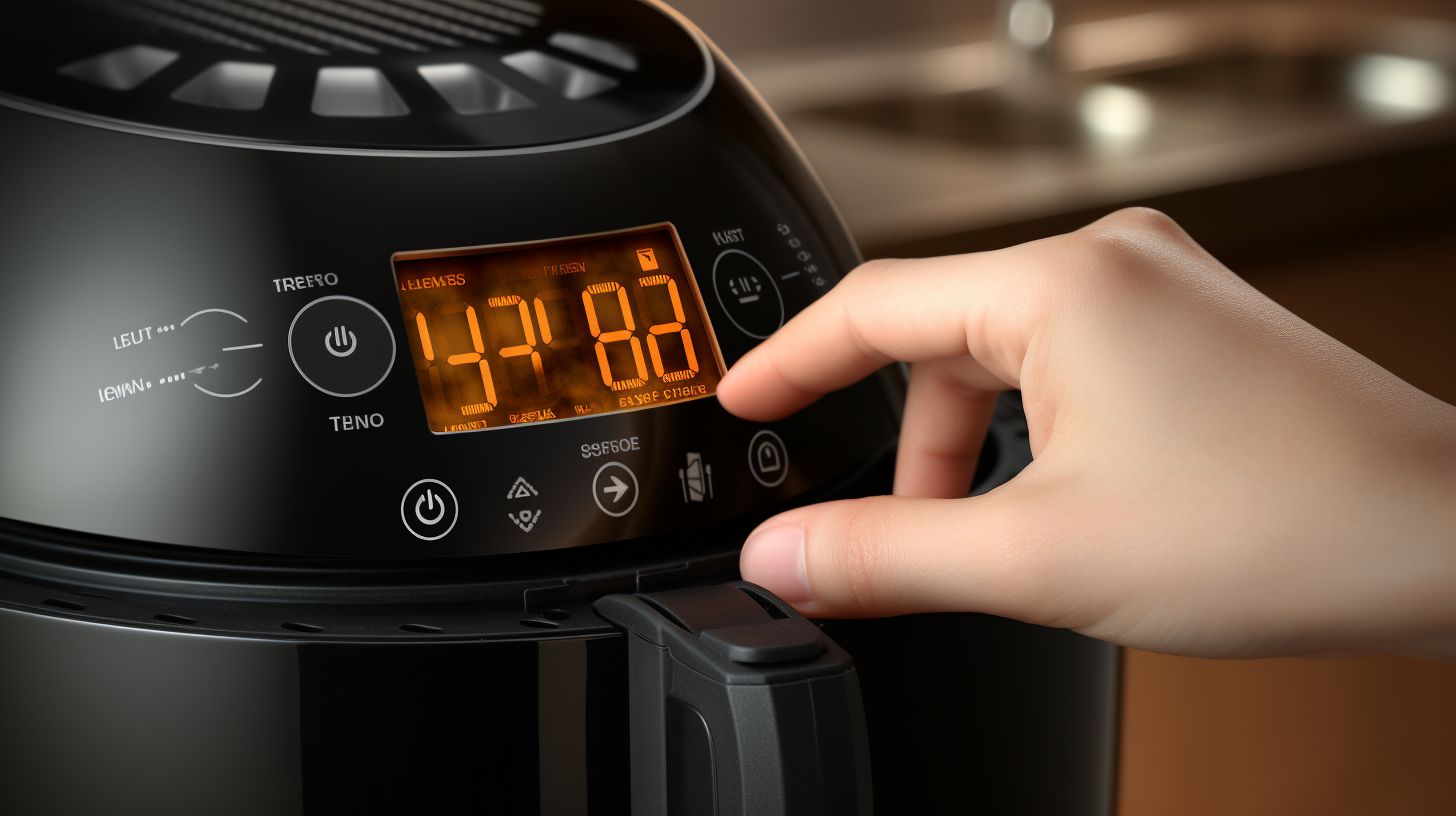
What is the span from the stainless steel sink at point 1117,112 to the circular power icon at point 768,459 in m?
0.94

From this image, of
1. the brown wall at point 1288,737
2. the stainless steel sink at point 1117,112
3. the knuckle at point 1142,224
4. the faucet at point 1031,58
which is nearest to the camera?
the knuckle at point 1142,224

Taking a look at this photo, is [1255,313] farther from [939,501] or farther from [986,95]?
[986,95]

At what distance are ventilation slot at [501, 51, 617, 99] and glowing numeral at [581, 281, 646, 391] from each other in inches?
3.6

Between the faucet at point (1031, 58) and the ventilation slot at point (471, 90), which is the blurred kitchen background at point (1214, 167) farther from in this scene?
the ventilation slot at point (471, 90)

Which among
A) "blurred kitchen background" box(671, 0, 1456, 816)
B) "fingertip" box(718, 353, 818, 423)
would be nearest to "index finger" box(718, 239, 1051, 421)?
"fingertip" box(718, 353, 818, 423)

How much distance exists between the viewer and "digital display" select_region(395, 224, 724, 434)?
0.48 metres

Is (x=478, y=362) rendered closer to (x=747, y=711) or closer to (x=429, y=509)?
(x=429, y=509)

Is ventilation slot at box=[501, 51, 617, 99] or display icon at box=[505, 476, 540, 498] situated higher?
ventilation slot at box=[501, 51, 617, 99]

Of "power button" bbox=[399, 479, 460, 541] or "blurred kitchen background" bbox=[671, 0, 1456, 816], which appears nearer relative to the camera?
"power button" bbox=[399, 479, 460, 541]

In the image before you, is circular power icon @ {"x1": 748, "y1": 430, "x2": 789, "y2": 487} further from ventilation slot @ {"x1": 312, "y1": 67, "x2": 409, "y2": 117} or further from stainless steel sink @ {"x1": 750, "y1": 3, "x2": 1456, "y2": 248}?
stainless steel sink @ {"x1": 750, "y1": 3, "x2": 1456, "y2": 248}

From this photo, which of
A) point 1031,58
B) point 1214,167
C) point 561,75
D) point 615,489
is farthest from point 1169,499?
point 1031,58

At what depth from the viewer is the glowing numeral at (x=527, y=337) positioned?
1.60 feet

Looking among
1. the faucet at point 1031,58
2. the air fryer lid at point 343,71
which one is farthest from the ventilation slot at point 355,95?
the faucet at point 1031,58

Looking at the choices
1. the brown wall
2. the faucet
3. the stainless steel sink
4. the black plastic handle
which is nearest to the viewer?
the black plastic handle
